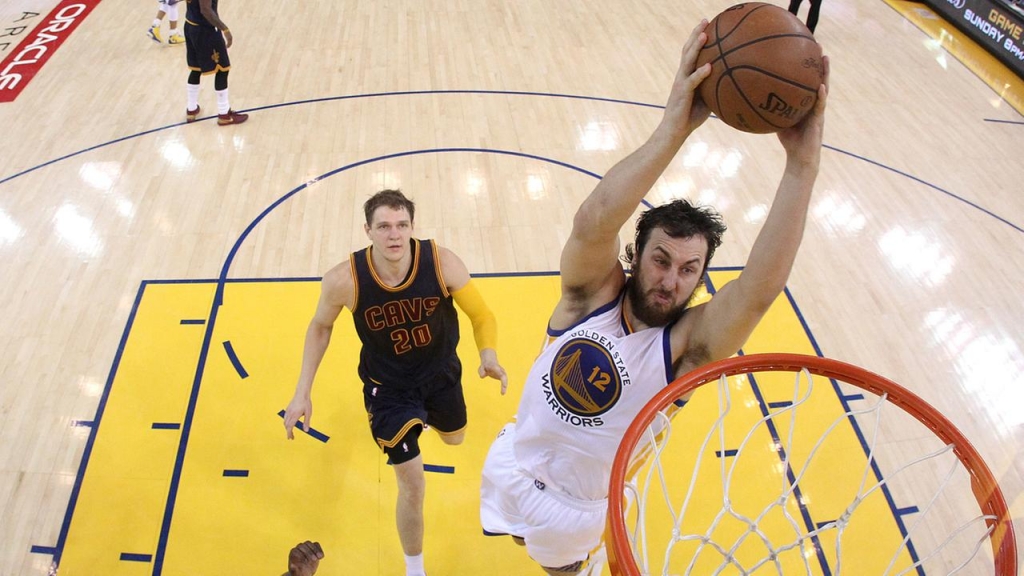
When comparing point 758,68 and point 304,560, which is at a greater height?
point 758,68

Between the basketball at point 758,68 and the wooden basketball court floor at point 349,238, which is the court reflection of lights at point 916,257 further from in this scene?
the basketball at point 758,68

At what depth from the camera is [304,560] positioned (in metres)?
3.34

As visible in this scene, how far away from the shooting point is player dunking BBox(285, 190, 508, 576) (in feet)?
10.7

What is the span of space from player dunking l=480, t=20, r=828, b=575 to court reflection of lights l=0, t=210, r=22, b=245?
5.02 meters

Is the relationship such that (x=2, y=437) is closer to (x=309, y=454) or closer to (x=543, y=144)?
(x=309, y=454)

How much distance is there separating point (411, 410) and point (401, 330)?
1.25ft

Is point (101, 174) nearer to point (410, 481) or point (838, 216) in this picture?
point (410, 481)

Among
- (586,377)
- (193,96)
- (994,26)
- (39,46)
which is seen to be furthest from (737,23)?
(39,46)

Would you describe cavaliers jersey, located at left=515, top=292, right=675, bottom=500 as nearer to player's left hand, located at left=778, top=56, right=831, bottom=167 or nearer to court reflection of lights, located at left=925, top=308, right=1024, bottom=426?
player's left hand, located at left=778, top=56, right=831, bottom=167

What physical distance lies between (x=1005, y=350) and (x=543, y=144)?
4125 millimetres

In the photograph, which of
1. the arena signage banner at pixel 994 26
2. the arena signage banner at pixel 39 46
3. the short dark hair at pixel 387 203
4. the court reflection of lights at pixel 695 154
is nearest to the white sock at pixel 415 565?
the short dark hair at pixel 387 203

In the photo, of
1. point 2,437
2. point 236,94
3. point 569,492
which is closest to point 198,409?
point 2,437

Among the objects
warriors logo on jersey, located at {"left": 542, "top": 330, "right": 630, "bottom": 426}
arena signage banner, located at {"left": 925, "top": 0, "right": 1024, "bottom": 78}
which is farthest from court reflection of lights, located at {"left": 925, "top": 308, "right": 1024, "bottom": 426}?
arena signage banner, located at {"left": 925, "top": 0, "right": 1024, "bottom": 78}

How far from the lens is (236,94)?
7785 mm
